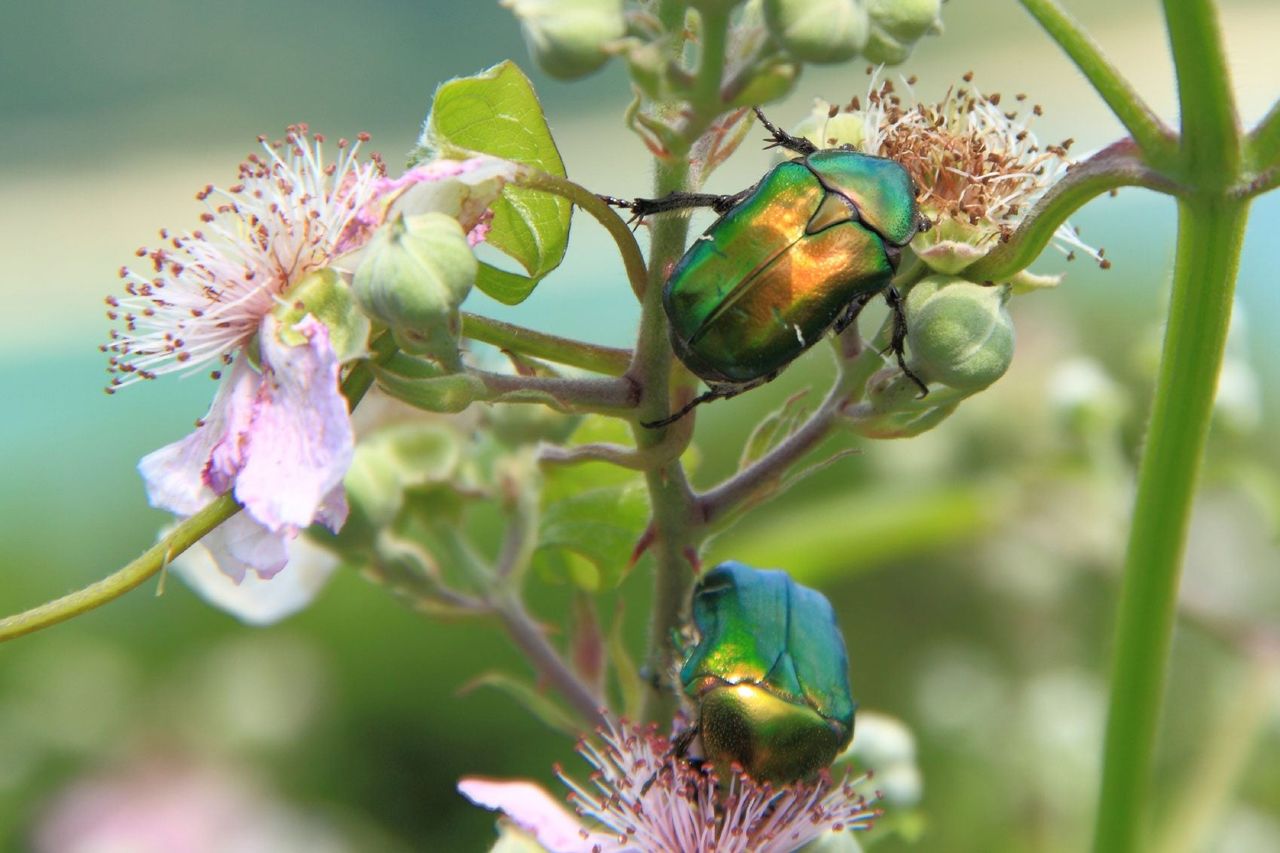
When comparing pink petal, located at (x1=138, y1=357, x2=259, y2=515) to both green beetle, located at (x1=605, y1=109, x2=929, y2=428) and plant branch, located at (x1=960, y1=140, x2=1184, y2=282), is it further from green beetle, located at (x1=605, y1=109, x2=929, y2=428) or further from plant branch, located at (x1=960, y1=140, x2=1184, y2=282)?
plant branch, located at (x1=960, y1=140, x2=1184, y2=282)

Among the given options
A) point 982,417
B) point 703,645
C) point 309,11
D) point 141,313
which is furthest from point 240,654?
point 309,11

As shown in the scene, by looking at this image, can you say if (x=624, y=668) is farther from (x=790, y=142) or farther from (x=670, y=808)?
(x=790, y=142)

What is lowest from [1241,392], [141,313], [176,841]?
[176,841]

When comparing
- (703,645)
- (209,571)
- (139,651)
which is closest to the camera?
(703,645)

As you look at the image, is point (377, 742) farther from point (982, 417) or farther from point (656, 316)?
point (656, 316)

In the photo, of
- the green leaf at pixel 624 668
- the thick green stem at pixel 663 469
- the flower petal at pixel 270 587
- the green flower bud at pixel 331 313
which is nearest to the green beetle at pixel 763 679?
the thick green stem at pixel 663 469

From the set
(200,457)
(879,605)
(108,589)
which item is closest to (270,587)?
(200,457)

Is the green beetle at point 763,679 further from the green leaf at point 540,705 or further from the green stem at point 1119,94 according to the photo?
the green stem at point 1119,94
